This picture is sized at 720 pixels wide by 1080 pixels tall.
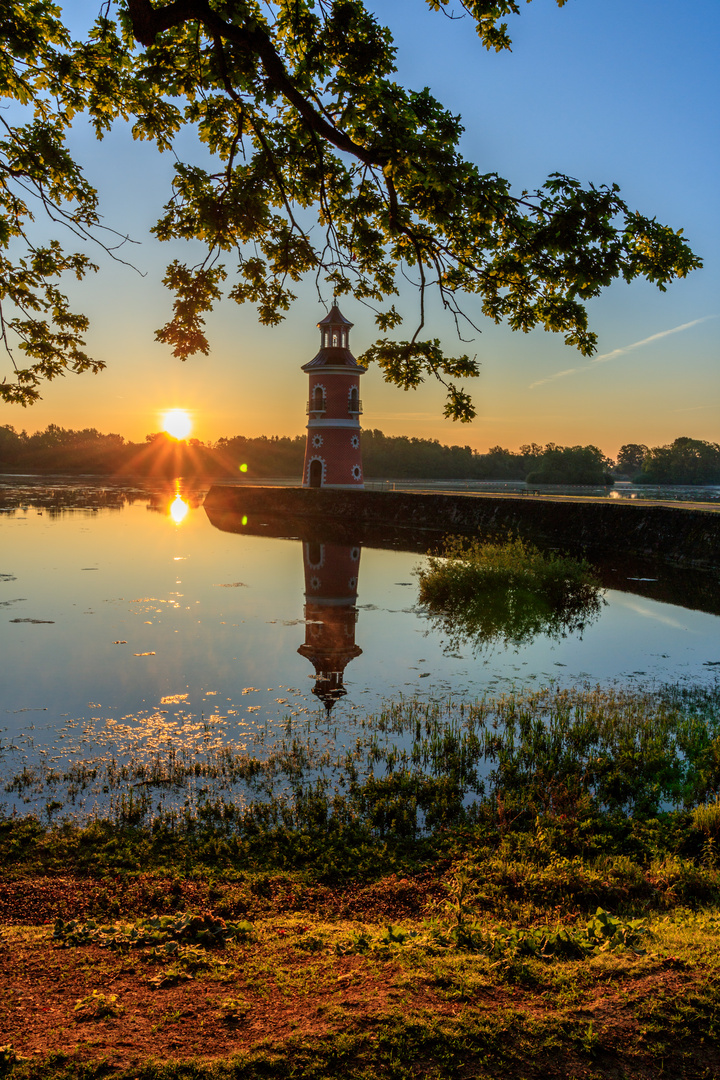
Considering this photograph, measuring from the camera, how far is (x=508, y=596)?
17578 mm

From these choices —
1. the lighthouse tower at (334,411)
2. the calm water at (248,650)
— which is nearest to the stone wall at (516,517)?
the lighthouse tower at (334,411)

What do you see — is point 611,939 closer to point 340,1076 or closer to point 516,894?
point 516,894

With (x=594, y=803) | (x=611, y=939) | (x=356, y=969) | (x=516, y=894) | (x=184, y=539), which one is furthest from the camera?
(x=184, y=539)

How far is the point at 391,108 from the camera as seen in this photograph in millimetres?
6047

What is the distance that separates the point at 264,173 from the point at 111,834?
8262 mm

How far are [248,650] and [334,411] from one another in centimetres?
2987

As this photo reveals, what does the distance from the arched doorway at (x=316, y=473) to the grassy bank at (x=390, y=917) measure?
35.2 m

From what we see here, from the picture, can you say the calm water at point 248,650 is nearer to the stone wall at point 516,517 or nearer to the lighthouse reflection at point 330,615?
the lighthouse reflection at point 330,615

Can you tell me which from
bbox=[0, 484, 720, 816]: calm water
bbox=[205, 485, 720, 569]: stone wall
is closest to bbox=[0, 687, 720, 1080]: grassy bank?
bbox=[0, 484, 720, 816]: calm water

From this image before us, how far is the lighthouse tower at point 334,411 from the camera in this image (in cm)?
4091

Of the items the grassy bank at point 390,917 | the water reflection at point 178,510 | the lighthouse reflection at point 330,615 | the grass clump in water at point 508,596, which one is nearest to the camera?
the grassy bank at point 390,917

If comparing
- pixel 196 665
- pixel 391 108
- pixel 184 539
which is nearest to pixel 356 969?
pixel 391 108

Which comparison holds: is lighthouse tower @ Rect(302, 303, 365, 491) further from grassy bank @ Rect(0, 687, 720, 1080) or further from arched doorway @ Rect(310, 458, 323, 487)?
grassy bank @ Rect(0, 687, 720, 1080)

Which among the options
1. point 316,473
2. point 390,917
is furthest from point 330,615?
point 316,473
